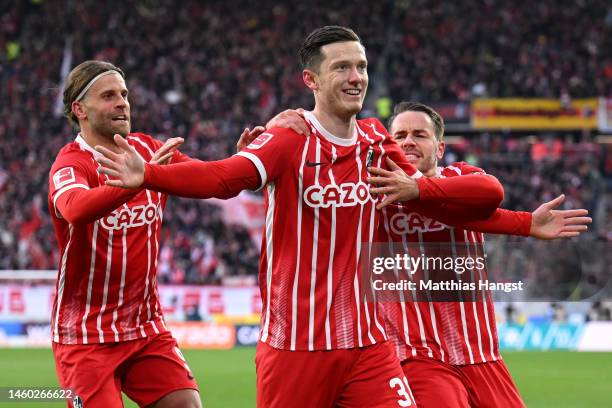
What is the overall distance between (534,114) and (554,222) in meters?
27.9

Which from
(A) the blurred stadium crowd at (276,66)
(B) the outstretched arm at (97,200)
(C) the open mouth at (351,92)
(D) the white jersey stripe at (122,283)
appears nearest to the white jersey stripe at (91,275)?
(D) the white jersey stripe at (122,283)

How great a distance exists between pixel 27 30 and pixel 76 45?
2189 millimetres

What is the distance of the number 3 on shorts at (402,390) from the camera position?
483 cm

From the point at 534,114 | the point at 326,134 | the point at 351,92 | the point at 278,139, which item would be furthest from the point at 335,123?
the point at 534,114

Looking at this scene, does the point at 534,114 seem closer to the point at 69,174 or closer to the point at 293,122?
the point at 69,174

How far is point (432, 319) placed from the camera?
5578 millimetres

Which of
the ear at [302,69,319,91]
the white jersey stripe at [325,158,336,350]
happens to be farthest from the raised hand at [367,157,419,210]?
the ear at [302,69,319,91]

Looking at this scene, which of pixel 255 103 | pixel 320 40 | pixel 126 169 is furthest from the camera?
pixel 255 103

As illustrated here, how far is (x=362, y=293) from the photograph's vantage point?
16.3 feet

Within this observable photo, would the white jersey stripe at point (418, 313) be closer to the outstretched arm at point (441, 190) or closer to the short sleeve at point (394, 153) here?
the short sleeve at point (394, 153)

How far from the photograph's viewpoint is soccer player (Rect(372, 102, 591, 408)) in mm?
5410

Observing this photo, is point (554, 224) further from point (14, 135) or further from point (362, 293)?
point (14, 135)

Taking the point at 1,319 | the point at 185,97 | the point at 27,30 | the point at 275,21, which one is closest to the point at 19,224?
the point at 1,319

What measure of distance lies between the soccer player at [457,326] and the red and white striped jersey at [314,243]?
2.10ft
